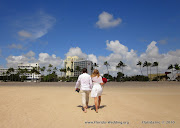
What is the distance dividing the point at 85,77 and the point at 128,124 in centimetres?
279

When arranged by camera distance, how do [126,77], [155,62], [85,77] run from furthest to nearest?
1. [155,62]
2. [126,77]
3. [85,77]

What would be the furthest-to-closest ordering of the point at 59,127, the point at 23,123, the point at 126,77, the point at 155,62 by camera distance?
the point at 155,62 → the point at 126,77 → the point at 23,123 → the point at 59,127

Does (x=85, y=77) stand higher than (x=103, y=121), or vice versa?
(x=85, y=77)

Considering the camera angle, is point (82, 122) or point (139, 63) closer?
point (82, 122)

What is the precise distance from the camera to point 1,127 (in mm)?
4953

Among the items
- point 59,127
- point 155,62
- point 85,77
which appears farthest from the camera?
point 155,62

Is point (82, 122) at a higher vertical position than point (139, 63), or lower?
lower

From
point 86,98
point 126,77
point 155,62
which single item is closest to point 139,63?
point 155,62

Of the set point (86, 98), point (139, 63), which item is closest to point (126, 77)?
point (139, 63)

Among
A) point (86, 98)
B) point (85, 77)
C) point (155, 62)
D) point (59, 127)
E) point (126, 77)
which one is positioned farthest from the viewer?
A: point (155, 62)

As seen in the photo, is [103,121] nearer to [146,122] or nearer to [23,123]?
[146,122]

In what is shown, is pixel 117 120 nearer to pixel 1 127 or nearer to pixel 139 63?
pixel 1 127

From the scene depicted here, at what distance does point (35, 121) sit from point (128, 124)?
3087 mm

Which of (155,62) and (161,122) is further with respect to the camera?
(155,62)
